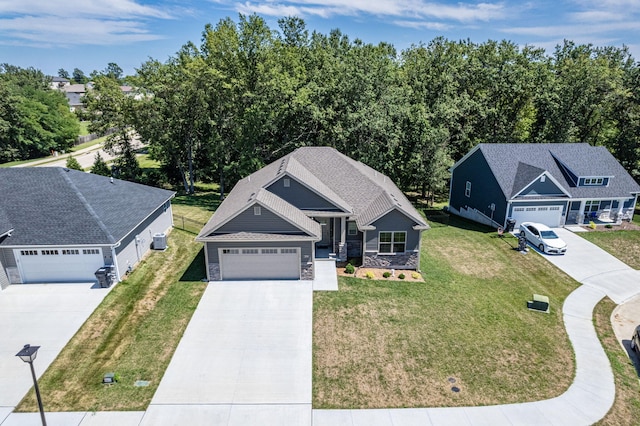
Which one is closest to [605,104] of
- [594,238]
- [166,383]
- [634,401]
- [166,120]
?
[594,238]

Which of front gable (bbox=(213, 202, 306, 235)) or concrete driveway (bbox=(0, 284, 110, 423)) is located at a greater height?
front gable (bbox=(213, 202, 306, 235))

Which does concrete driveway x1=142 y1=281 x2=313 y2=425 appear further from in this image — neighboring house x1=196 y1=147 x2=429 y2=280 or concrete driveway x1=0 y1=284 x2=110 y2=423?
concrete driveway x1=0 y1=284 x2=110 y2=423

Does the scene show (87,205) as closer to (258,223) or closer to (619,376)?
(258,223)

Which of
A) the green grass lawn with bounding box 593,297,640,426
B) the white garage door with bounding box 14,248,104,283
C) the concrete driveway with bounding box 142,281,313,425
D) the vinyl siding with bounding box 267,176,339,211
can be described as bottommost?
the green grass lawn with bounding box 593,297,640,426

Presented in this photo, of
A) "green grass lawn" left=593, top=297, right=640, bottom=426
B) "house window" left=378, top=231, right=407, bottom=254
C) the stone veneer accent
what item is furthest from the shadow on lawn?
"green grass lawn" left=593, top=297, right=640, bottom=426

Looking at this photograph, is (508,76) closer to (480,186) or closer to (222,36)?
(480,186)

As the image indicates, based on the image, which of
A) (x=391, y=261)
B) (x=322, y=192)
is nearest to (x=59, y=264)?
(x=322, y=192)
